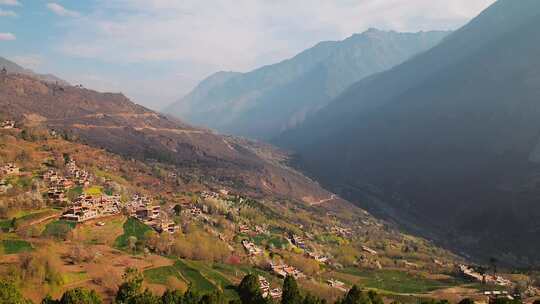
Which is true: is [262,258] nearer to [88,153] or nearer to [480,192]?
[88,153]

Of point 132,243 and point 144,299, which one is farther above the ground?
point 144,299

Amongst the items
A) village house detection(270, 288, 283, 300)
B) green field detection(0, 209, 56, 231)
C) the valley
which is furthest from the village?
green field detection(0, 209, 56, 231)

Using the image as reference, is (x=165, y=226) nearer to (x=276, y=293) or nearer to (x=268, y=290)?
(x=268, y=290)

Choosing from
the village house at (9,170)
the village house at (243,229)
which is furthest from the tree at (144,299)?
the village house at (243,229)

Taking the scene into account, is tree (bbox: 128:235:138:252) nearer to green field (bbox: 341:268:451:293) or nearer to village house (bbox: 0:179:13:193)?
village house (bbox: 0:179:13:193)

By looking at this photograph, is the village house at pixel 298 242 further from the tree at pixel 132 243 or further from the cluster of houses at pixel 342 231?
the tree at pixel 132 243

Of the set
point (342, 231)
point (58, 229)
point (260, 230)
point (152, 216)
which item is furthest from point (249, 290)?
point (342, 231)
